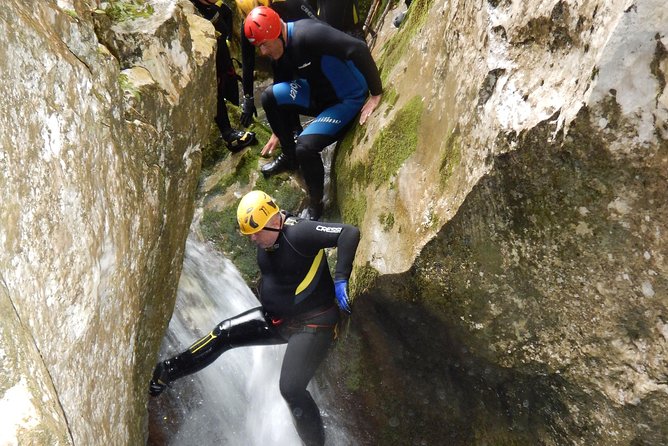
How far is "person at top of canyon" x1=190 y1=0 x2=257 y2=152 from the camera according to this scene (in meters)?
7.02

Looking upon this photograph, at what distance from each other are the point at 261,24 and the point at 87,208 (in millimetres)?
3003

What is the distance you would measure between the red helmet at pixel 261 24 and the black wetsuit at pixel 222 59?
5.68 ft

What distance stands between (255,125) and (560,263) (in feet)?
16.8

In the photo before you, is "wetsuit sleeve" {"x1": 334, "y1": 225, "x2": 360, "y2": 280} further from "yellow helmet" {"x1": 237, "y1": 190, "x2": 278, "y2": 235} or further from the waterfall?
the waterfall

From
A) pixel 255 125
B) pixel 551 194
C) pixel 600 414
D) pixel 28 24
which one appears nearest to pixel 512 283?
pixel 551 194

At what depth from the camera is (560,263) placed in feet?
11.2

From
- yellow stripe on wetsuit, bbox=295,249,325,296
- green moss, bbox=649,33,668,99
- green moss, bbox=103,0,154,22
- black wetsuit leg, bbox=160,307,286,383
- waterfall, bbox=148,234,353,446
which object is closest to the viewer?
green moss, bbox=649,33,668,99

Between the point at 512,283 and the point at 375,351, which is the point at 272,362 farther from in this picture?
the point at 512,283

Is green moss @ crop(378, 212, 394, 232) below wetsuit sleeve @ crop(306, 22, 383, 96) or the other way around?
below

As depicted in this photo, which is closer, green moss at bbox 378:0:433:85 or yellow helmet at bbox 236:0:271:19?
green moss at bbox 378:0:433:85

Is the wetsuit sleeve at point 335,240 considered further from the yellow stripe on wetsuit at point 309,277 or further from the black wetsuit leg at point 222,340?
the black wetsuit leg at point 222,340

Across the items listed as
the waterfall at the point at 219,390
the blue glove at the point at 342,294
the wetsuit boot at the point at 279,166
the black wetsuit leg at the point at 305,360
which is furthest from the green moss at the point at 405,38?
the waterfall at the point at 219,390

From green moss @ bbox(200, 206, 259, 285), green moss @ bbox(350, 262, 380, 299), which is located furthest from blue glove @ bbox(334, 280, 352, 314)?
green moss @ bbox(200, 206, 259, 285)

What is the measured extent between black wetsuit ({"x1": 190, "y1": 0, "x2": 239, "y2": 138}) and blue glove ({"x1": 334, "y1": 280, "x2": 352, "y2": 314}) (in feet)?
11.0
